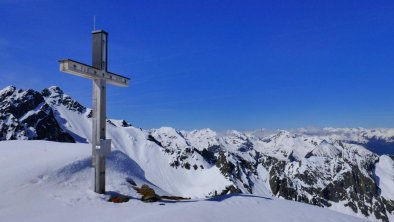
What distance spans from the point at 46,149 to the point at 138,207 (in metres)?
9.35

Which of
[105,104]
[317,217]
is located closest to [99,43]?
[105,104]

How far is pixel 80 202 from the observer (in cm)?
1714

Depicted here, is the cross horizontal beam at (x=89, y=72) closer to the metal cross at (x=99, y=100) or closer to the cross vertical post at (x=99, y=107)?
the metal cross at (x=99, y=100)

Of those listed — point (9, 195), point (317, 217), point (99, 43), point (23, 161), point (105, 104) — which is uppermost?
point (99, 43)

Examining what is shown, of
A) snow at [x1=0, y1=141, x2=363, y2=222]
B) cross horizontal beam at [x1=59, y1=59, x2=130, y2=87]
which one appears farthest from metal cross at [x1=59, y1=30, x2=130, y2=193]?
snow at [x1=0, y1=141, x2=363, y2=222]

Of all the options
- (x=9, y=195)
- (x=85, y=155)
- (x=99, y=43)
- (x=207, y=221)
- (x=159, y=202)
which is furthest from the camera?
(x=85, y=155)

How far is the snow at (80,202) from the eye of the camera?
15141 millimetres

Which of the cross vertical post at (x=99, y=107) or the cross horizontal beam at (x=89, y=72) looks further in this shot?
the cross vertical post at (x=99, y=107)

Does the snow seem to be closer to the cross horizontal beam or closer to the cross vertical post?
the cross vertical post

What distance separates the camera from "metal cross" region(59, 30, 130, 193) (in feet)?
62.6

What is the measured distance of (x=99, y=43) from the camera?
20.0 m

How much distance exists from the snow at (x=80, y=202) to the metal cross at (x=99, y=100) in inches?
45.2

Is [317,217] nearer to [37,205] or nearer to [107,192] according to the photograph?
[107,192]

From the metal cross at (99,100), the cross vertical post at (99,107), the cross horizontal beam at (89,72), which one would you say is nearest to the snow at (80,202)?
the cross vertical post at (99,107)
